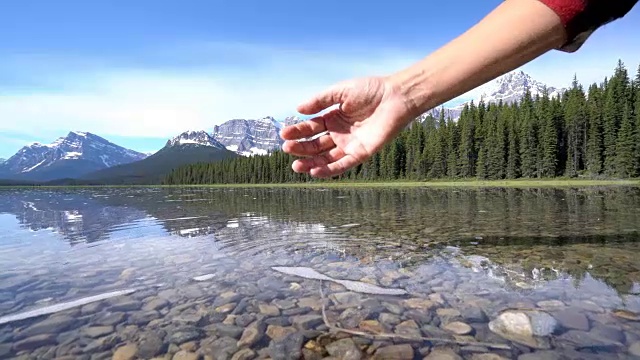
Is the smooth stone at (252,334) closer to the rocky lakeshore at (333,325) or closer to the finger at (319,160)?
the rocky lakeshore at (333,325)

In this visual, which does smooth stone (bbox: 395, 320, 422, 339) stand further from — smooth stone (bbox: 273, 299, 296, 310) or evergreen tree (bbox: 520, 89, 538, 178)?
evergreen tree (bbox: 520, 89, 538, 178)

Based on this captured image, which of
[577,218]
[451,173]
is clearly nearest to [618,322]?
[577,218]

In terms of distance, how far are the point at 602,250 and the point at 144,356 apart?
972 centimetres

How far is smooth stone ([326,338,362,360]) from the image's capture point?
161 inches

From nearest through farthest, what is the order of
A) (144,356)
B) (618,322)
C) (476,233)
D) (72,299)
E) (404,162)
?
(144,356) < (618,322) < (72,299) < (476,233) < (404,162)

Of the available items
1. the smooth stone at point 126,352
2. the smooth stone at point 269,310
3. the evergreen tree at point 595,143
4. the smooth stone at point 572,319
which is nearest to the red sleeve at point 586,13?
the smooth stone at point 572,319

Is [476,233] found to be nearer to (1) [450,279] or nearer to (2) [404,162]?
(1) [450,279]

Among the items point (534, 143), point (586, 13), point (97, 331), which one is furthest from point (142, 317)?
point (534, 143)

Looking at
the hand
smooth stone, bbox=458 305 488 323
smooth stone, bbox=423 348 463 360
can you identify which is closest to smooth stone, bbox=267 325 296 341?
smooth stone, bbox=423 348 463 360

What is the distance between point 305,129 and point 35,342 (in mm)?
→ 4459

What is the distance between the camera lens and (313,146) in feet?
13.4

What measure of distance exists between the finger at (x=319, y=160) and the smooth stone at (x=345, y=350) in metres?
2.11

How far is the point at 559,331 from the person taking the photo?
4473 mm

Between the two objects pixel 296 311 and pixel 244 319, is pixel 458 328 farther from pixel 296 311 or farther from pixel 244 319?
pixel 244 319
